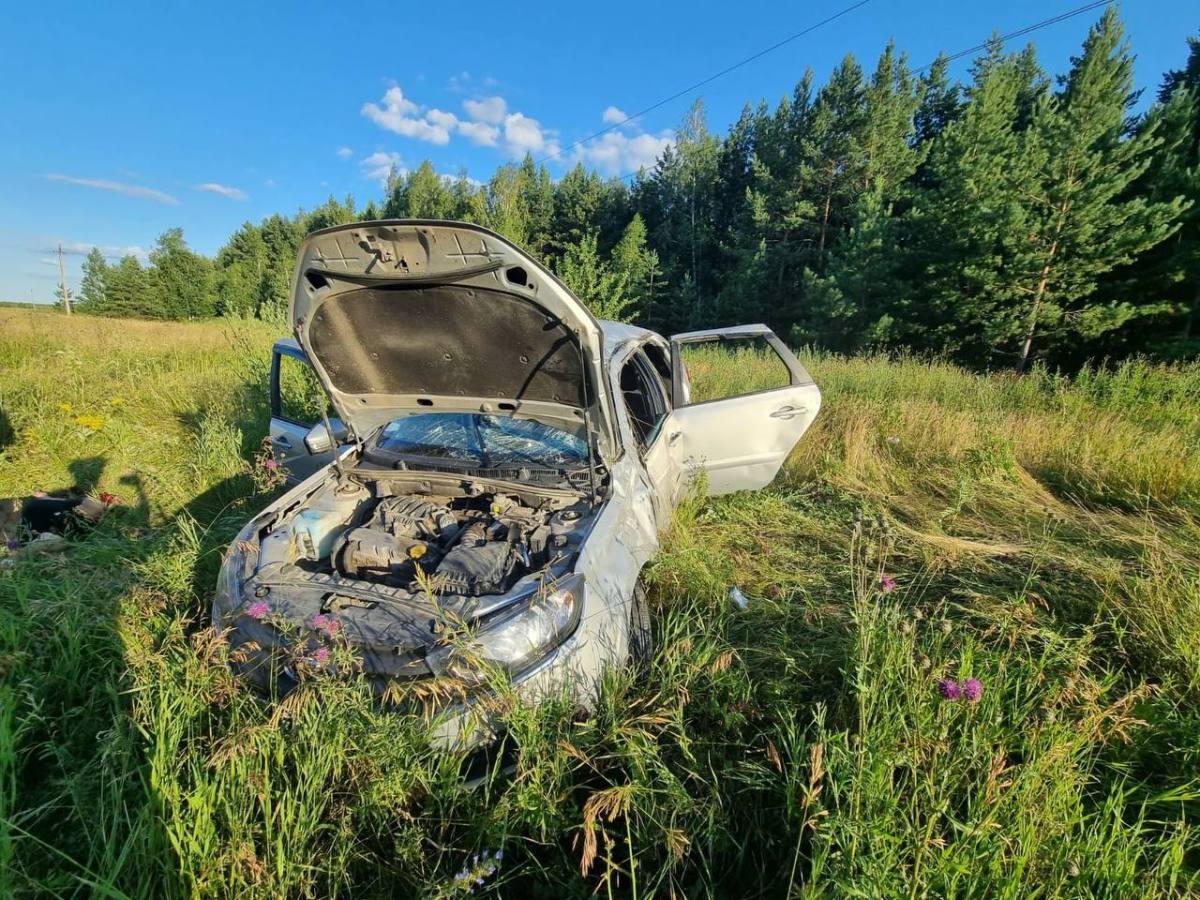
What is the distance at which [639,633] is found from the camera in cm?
228

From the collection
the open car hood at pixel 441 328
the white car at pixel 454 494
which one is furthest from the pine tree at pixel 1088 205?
the open car hood at pixel 441 328

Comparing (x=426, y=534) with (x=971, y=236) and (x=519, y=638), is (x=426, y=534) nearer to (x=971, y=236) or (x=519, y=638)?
(x=519, y=638)

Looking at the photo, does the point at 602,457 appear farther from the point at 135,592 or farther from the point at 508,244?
the point at 135,592

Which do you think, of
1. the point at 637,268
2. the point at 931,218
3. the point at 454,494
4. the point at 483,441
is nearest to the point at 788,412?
the point at 483,441

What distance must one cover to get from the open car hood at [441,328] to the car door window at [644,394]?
1.02 m

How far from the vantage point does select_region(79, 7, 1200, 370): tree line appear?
44.4ft

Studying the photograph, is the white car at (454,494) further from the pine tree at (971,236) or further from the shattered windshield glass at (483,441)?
the pine tree at (971,236)

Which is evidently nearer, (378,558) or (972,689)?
(972,689)

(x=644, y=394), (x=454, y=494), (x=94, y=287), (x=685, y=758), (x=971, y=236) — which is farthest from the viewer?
(x=94, y=287)

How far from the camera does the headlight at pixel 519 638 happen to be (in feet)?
5.37

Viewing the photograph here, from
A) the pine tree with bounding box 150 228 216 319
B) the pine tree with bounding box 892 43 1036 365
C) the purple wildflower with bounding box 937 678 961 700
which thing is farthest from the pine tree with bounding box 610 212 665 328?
the pine tree with bounding box 150 228 216 319

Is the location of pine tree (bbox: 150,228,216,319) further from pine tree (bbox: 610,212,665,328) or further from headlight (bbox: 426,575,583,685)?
headlight (bbox: 426,575,583,685)

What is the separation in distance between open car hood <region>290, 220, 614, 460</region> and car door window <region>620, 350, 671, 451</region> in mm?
1021

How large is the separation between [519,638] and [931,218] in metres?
20.4
